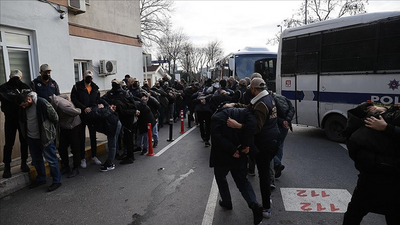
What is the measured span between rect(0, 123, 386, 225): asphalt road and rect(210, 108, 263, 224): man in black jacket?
457mm

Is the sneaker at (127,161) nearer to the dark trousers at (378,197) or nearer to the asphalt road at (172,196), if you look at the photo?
the asphalt road at (172,196)

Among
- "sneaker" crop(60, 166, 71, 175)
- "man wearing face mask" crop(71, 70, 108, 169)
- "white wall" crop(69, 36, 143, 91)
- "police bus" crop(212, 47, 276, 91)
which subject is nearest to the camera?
"sneaker" crop(60, 166, 71, 175)

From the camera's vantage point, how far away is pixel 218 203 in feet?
13.8

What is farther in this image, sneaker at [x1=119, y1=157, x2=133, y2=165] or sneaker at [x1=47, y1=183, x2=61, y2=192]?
sneaker at [x1=119, y1=157, x2=133, y2=165]

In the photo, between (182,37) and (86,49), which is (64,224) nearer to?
(86,49)

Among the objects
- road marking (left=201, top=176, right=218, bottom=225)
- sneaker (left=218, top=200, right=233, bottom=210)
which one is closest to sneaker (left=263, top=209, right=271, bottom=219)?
sneaker (left=218, top=200, right=233, bottom=210)

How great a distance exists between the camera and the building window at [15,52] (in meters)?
7.08

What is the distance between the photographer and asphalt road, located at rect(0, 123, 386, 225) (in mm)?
3799

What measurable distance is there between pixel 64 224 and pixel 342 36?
25.9ft

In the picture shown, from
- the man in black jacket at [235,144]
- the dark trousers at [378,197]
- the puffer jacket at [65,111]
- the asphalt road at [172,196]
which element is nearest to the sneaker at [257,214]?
the man in black jacket at [235,144]

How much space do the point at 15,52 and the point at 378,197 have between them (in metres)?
8.78

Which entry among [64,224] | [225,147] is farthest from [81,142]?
[225,147]

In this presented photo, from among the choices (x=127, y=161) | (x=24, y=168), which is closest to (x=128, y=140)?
(x=127, y=161)

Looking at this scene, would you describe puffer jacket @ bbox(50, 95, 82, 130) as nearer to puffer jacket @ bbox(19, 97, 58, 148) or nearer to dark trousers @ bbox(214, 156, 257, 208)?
puffer jacket @ bbox(19, 97, 58, 148)
